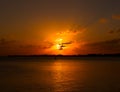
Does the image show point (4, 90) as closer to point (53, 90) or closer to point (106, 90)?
point (53, 90)

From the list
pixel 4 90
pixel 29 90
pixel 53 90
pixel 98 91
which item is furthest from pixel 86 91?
pixel 4 90

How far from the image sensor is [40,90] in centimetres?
2973

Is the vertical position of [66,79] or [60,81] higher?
[66,79]

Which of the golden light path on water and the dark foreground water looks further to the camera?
the golden light path on water

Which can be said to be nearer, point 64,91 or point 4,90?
point 64,91

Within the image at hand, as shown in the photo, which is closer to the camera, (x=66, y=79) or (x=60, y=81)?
(x=60, y=81)

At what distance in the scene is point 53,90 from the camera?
29.4 meters

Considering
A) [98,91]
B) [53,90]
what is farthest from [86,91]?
[53,90]

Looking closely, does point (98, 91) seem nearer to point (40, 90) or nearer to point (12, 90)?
point (40, 90)

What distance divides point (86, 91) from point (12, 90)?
24.3 ft

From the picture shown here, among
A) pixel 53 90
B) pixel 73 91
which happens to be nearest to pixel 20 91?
pixel 53 90

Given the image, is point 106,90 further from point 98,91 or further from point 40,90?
point 40,90

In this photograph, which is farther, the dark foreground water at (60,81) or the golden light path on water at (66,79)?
the golden light path on water at (66,79)

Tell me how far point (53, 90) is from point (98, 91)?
14.6 ft
